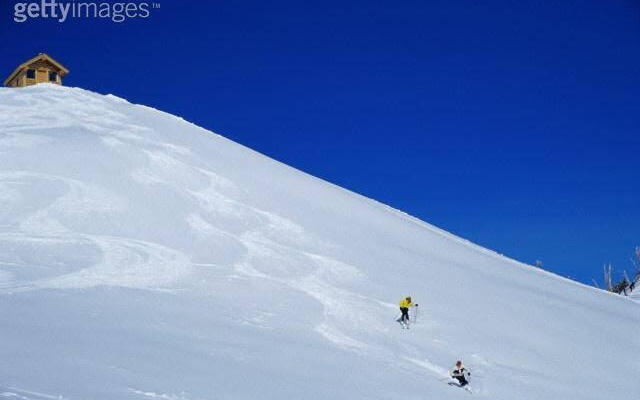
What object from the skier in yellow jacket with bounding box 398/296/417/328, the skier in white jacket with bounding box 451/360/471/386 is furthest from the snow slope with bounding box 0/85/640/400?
the skier in white jacket with bounding box 451/360/471/386

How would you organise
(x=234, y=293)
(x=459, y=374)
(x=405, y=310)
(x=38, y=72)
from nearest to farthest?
(x=459, y=374) < (x=234, y=293) < (x=405, y=310) < (x=38, y=72)

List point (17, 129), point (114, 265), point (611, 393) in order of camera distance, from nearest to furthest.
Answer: point (611, 393), point (114, 265), point (17, 129)

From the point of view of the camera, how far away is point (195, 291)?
58.8ft

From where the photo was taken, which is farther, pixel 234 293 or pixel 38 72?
pixel 38 72

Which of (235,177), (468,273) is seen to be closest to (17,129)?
(235,177)

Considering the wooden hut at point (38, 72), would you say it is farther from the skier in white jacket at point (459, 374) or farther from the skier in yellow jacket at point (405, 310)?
the skier in white jacket at point (459, 374)

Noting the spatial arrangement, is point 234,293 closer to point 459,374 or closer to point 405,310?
point 405,310

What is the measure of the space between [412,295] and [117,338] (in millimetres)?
11965

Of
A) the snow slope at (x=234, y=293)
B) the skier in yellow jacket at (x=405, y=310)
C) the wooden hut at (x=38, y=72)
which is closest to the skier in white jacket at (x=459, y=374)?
→ the snow slope at (x=234, y=293)

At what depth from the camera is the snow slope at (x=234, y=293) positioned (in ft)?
41.2

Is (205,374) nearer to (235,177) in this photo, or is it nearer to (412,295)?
(412,295)

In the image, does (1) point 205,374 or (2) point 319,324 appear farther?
(2) point 319,324

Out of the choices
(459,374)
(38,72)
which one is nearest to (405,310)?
(459,374)

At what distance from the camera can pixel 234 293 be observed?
18.5 meters
